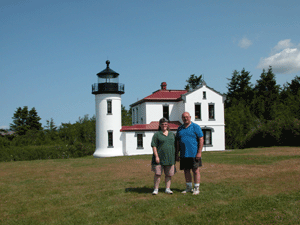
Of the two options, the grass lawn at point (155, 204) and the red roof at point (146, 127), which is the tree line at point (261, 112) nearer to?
the red roof at point (146, 127)

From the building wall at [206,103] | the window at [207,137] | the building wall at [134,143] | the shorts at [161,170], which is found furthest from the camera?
the window at [207,137]

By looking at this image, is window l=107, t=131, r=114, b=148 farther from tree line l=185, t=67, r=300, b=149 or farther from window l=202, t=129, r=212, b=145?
tree line l=185, t=67, r=300, b=149

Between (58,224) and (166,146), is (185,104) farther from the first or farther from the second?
(58,224)

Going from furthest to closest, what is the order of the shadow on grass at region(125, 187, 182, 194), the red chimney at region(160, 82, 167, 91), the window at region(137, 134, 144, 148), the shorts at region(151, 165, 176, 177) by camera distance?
the red chimney at region(160, 82, 167, 91), the window at region(137, 134, 144, 148), the shadow on grass at region(125, 187, 182, 194), the shorts at region(151, 165, 176, 177)

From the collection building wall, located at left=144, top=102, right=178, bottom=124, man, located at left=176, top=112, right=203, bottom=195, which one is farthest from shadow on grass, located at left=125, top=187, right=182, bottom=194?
building wall, located at left=144, top=102, right=178, bottom=124

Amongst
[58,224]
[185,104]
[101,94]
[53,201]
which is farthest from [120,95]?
[58,224]

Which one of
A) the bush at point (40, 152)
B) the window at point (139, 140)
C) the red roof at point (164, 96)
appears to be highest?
the red roof at point (164, 96)

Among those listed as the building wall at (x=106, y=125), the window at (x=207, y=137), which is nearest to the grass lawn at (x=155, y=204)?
the building wall at (x=106, y=125)

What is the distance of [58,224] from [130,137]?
2431 centimetres

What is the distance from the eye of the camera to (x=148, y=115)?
104 ft

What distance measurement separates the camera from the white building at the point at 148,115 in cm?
2959

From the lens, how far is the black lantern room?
2967 centimetres

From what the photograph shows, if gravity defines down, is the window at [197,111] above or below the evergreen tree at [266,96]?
below

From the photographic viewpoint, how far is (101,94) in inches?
1171
